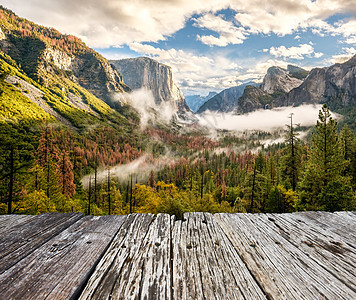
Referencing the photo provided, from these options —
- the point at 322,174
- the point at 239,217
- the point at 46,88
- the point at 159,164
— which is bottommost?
the point at 159,164

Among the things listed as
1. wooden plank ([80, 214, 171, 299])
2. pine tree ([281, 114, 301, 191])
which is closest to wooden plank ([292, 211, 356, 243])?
wooden plank ([80, 214, 171, 299])

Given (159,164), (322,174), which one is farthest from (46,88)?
(322,174)

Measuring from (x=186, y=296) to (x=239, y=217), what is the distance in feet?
5.47

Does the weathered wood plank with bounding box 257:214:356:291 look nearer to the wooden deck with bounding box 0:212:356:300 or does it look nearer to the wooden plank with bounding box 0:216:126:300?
the wooden deck with bounding box 0:212:356:300

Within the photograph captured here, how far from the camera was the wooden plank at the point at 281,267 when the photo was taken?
1.32 metres

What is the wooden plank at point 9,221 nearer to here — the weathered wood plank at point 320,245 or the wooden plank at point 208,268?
the wooden plank at point 208,268

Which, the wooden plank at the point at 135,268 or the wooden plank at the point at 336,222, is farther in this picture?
the wooden plank at the point at 336,222

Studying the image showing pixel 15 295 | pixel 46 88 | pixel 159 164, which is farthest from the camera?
pixel 46 88

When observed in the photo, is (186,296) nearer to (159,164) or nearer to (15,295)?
(15,295)

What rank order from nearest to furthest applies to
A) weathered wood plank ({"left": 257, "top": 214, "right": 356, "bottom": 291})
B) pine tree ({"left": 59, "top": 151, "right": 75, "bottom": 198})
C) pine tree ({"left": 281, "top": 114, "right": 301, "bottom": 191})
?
weathered wood plank ({"left": 257, "top": 214, "right": 356, "bottom": 291})
pine tree ({"left": 281, "top": 114, "right": 301, "bottom": 191})
pine tree ({"left": 59, "top": 151, "right": 75, "bottom": 198})

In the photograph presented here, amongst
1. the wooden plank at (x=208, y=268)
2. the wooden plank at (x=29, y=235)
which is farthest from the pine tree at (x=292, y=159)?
the wooden plank at (x=29, y=235)

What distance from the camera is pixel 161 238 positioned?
1.94 metres

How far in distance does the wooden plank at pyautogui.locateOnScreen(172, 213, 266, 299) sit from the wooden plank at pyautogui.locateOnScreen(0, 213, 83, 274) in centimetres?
134

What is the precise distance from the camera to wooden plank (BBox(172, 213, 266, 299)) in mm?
1271
